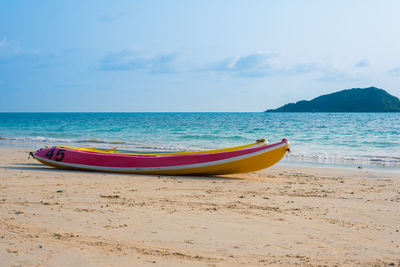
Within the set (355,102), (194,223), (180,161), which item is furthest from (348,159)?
(355,102)

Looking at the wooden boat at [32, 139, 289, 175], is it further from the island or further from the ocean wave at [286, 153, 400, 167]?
the island

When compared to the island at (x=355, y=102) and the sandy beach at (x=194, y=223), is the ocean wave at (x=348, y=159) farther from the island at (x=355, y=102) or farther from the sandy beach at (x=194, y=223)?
the island at (x=355, y=102)

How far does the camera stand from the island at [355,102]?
99.3 m

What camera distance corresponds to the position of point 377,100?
330 ft

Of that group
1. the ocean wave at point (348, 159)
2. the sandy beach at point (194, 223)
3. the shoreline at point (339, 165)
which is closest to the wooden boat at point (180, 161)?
the sandy beach at point (194, 223)

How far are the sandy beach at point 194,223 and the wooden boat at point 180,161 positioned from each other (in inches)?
37.2

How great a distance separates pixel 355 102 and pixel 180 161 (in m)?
104

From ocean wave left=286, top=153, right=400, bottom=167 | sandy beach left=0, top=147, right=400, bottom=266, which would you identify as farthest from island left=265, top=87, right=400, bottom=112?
sandy beach left=0, top=147, right=400, bottom=266

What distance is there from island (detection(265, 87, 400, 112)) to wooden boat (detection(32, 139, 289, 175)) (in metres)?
99.7

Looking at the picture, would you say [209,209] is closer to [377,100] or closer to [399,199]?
[399,199]

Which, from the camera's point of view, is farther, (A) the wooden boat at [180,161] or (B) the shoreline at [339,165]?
(B) the shoreline at [339,165]

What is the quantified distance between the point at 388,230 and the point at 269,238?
1.49 m

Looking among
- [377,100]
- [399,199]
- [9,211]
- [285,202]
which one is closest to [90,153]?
[9,211]

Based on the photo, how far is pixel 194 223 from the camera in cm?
441
